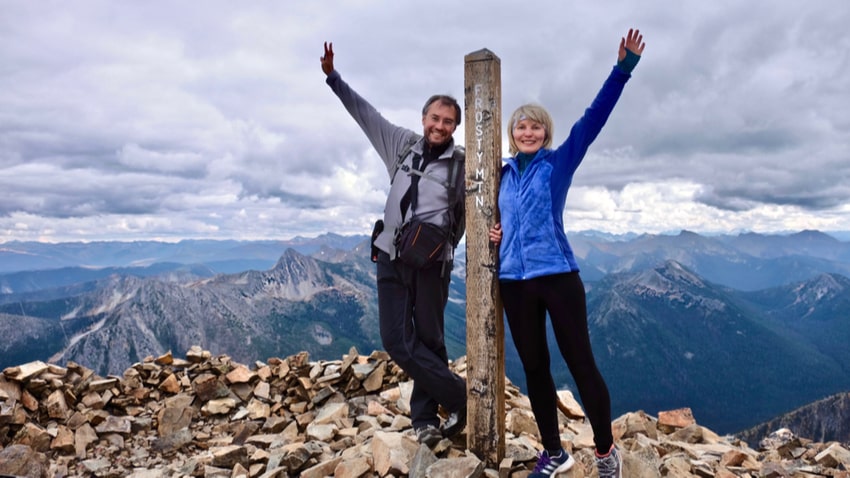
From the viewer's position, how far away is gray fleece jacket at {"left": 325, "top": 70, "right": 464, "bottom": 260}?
584cm

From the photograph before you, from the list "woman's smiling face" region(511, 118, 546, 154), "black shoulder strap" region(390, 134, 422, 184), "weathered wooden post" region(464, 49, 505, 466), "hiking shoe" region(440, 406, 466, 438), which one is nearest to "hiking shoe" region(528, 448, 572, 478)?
"weathered wooden post" region(464, 49, 505, 466)

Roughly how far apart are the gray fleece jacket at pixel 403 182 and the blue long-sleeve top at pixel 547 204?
3.37 feet

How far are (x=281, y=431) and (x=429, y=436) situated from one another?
423cm

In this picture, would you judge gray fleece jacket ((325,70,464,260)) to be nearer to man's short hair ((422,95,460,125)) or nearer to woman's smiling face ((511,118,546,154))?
man's short hair ((422,95,460,125))

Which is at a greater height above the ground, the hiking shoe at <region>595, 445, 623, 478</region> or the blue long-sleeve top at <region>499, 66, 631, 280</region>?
the blue long-sleeve top at <region>499, 66, 631, 280</region>

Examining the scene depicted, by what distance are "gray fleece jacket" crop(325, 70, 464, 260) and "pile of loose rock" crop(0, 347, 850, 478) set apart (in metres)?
2.60

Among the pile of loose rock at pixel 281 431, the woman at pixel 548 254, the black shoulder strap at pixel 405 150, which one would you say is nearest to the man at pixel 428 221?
the black shoulder strap at pixel 405 150

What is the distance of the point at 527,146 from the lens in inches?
197

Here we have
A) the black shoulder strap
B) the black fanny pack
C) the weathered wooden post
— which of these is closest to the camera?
the weathered wooden post

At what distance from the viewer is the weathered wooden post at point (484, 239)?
17.9 feet

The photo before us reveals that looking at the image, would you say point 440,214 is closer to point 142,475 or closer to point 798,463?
point 142,475

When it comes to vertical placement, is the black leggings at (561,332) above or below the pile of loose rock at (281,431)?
above

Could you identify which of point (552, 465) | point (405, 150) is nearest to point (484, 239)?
point (405, 150)

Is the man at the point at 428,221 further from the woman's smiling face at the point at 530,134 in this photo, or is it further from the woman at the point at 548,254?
the woman's smiling face at the point at 530,134
